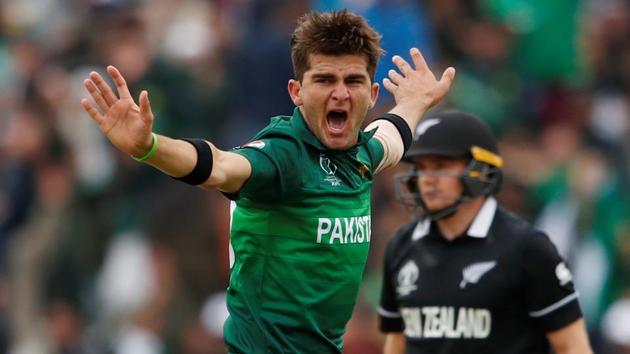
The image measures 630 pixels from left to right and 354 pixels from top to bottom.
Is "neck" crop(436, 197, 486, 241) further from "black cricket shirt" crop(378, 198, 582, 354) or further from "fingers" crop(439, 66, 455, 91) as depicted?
"fingers" crop(439, 66, 455, 91)

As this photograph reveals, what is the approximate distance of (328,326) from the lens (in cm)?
571

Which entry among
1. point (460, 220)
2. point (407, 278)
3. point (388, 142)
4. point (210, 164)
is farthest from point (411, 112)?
point (210, 164)

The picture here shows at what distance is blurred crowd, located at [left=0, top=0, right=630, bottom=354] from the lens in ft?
35.4

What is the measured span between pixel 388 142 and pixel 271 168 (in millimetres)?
1063

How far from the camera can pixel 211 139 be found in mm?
11719

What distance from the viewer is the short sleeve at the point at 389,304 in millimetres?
7250

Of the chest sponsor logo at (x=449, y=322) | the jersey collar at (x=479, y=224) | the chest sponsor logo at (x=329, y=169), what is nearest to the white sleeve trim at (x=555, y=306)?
the chest sponsor logo at (x=449, y=322)

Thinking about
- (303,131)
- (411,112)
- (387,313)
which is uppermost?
(411,112)

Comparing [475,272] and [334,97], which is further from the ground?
[334,97]

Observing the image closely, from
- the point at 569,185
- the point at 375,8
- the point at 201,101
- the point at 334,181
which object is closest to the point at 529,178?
the point at 569,185

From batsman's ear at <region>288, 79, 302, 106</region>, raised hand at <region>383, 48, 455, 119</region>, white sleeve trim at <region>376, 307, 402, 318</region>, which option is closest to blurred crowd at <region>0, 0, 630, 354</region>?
white sleeve trim at <region>376, 307, 402, 318</region>

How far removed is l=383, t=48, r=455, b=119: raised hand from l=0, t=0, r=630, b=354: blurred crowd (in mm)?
3297

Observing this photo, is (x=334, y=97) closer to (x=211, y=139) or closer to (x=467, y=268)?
(x=467, y=268)

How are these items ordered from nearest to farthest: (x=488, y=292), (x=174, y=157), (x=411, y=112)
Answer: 1. (x=174, y=157)
2. (x=411, y=112)
3. (x=488, y=292)
